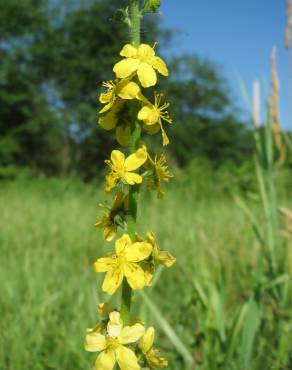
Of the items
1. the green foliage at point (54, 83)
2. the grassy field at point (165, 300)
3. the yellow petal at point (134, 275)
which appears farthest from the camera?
the green foliage at point (54, 83)

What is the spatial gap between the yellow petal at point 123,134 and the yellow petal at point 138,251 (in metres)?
0.17

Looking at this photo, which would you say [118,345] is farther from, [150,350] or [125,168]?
[125,168]

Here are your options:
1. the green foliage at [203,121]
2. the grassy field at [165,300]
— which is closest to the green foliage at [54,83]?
the green foliage at [203,121]

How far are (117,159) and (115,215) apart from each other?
87mm

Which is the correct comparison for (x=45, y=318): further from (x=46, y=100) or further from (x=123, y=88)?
(x=46, y=100)

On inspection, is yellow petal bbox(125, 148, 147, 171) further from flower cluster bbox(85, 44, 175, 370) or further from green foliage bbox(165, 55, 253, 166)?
green foliage bbox(165, 55, 253, 166)

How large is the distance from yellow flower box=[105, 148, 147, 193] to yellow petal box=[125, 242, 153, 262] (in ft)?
0.30

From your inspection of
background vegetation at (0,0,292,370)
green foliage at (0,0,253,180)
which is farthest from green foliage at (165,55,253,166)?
background vegetation at (0,0,292,370)

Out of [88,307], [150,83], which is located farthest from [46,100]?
[150,83]

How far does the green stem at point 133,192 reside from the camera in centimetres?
80

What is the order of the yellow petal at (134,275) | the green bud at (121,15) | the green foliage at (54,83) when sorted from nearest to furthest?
the yellow petal at (134,275)
the green bud at (121,15)
the green foliage at (54,83)

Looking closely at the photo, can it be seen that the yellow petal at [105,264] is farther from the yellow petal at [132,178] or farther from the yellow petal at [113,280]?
the yellow petal at [132,178]

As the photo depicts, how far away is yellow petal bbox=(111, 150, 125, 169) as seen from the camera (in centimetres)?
81

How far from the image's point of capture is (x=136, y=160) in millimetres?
794
